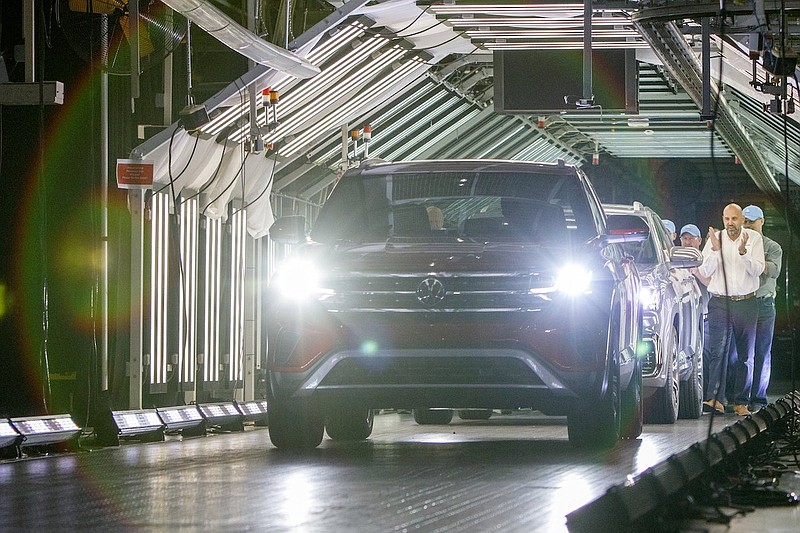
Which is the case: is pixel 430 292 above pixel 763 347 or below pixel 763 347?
above

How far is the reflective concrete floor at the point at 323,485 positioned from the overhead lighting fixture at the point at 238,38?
3270 millimetres

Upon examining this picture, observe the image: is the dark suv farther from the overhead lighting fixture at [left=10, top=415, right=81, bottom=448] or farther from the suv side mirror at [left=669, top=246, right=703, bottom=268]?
the suv side mirror at [left=669, top=246, right=703, bottom=268]

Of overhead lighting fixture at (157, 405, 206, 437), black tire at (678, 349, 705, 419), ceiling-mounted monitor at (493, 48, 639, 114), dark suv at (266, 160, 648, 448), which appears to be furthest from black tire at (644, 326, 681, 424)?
ceiling-mounted monitor at (493, 48, 639, 114)

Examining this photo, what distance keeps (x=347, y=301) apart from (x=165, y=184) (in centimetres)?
675

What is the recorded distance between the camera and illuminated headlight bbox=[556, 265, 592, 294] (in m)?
9.08

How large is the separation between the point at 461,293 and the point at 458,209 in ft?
4.59

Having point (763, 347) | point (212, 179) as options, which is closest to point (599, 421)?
point (763, 347)

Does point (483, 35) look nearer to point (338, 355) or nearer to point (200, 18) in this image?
point (200, 18)

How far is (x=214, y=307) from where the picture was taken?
18.0m

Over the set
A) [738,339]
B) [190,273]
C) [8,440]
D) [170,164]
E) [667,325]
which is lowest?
[8,440]

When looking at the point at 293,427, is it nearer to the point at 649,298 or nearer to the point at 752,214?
the point at 649,298

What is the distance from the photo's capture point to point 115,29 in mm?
12305

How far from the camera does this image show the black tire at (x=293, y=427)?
9461mm

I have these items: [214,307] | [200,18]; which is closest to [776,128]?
[214,307]
